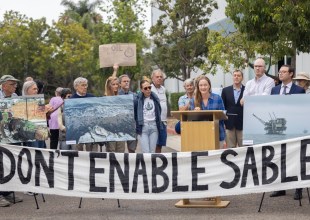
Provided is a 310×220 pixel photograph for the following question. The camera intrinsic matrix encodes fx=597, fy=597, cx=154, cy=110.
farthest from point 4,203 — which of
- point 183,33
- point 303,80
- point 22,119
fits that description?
point 183,33

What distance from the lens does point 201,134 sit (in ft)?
27.5

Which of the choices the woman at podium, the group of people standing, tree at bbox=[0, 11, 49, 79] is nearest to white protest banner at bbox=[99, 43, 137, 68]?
the group of people standing

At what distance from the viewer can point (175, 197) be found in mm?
7918

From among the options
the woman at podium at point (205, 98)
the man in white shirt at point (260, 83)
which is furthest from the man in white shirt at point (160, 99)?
the man in white shirt at point (260, 83)

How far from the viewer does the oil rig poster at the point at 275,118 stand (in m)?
8.24

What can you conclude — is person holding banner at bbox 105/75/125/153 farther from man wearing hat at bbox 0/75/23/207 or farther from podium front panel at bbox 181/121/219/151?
podium front panel at bbox 181/121/219/151

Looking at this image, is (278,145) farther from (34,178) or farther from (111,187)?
(34,178)

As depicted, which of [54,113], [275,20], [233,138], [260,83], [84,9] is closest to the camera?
[260,83]

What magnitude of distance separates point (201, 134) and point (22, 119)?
273cm

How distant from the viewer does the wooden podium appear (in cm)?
834

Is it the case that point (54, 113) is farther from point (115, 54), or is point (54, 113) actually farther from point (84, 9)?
point (84, 9)

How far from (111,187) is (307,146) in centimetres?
265

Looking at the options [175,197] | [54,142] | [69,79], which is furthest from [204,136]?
[69,79]

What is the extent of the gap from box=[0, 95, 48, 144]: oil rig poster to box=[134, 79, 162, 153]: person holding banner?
1.54 m
